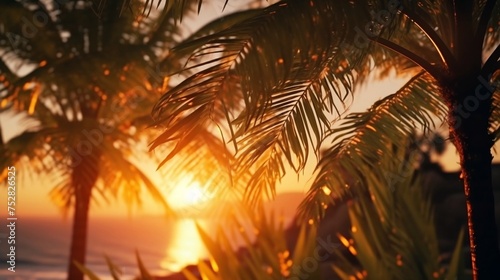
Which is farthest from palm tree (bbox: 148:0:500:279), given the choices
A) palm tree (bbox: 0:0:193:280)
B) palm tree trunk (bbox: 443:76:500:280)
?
palm tree (bbox: 0:0:193:280)

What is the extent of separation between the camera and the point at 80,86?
11195 millimetres

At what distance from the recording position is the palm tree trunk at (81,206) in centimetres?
1183

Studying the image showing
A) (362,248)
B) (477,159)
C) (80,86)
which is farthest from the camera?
(80,86)

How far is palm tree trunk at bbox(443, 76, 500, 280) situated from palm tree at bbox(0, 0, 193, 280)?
6646 millimetres

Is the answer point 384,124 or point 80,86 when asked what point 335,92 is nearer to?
point 384,124

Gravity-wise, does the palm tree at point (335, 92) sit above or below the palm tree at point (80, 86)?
below

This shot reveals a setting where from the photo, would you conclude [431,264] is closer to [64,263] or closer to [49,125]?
[49,125]

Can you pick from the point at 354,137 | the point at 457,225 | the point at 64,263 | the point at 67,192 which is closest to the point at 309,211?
the point at 354,137

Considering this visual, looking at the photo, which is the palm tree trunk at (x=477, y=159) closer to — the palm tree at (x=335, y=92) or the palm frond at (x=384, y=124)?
the palm tree at (x=335, y=92)

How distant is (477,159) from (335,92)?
118 cm

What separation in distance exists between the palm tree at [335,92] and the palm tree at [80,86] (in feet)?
18.1

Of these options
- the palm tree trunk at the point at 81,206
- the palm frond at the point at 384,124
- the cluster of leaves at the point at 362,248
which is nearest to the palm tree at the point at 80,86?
the palm tree trunk at the point at 81,206

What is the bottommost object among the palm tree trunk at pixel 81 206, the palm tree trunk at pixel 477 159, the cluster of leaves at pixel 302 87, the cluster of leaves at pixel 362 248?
the cluster of leaves at pixel 362 248

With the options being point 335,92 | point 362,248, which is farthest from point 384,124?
point 362,248
